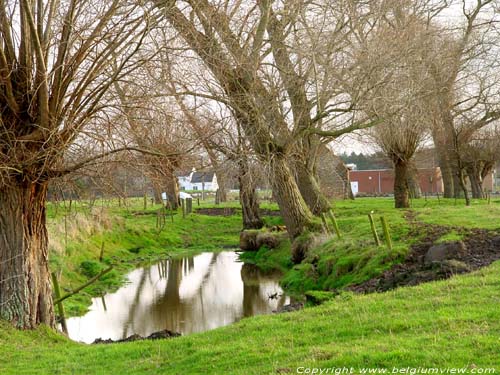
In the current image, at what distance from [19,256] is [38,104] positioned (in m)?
2.61

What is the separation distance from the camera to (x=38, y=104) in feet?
33.5

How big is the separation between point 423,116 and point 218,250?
14434mm

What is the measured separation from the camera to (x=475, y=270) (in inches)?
431

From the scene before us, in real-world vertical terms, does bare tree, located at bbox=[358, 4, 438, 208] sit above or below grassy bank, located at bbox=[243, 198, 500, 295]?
above

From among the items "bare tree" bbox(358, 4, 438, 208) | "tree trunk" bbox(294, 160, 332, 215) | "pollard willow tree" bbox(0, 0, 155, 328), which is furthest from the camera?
"tree trunk" bbox(294, 160, 332, 215)

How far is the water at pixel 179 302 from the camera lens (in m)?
14.8

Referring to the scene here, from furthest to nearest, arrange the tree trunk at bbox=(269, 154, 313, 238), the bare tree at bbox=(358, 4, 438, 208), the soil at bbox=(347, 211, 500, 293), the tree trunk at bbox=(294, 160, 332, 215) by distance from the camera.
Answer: the tree trunk at bbox=(294, 160, 332, 215) → the tree trunk at bbox=(269, 154, 313, 238) → the bare tree at bbox=(358, 4, 438, 208) → the soil at bbox=(347, 211, 500, 293)

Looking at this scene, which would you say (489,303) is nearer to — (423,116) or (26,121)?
(26,121)

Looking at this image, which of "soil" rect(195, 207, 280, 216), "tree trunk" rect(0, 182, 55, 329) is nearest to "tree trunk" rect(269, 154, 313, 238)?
"tree trunk" rect(0, 182, 55, 329)

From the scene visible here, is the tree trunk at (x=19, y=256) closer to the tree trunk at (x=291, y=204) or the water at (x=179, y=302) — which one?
the water at (x=179, y=302)

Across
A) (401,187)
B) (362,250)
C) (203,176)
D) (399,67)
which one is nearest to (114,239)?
(203,176)

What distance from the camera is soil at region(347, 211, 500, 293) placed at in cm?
1160

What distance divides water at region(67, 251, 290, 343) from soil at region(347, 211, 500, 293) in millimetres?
3632

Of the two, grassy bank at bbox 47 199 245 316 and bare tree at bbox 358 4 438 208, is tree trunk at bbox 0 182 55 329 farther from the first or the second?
bare tree at bbox 358 4 438 208
